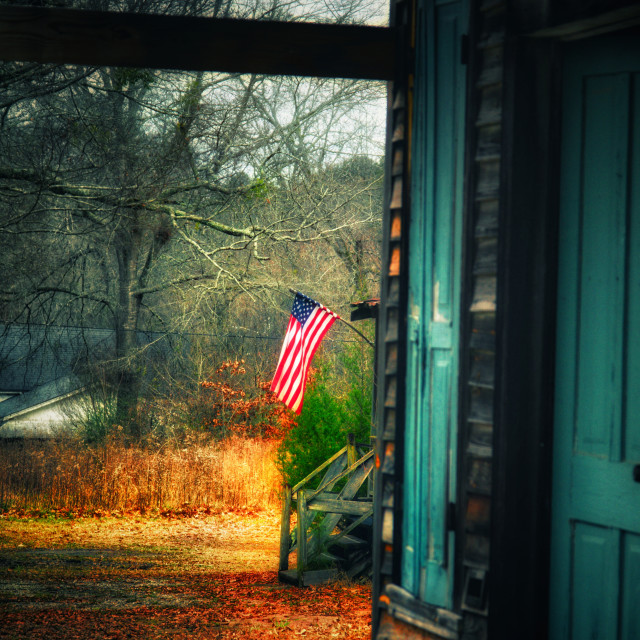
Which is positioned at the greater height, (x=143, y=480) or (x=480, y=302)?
(x=480, y=302)

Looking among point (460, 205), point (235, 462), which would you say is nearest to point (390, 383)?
point (460, 205)

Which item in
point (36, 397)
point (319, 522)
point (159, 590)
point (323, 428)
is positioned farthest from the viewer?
point (36, 397)

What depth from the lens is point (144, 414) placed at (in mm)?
23156

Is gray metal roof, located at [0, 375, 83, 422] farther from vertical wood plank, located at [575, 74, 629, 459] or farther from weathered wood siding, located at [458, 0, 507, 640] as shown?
vertical wood plank, located at [575, 74, 629, 459]

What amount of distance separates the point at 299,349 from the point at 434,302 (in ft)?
22.2

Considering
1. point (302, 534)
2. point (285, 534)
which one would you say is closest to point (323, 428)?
point (285, 534)

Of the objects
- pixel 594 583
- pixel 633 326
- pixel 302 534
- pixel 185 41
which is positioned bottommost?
pixel 302 534

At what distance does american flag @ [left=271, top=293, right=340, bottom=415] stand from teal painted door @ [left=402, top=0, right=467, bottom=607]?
644 cm

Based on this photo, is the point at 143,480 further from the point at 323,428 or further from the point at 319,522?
the point at 319,522

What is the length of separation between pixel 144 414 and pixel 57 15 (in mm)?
21105

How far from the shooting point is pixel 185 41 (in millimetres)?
3193

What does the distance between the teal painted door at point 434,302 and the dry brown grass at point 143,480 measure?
15.1 metres

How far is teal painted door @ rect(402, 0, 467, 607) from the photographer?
2.83 meters

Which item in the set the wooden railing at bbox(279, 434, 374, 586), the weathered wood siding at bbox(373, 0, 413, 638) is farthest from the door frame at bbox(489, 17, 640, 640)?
the wooden railing at bbox(279, 434, 374, 586)
